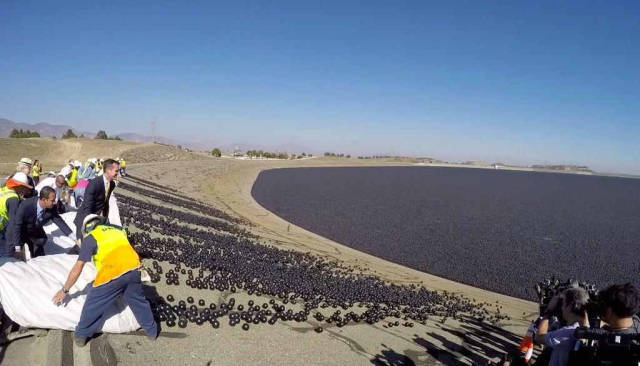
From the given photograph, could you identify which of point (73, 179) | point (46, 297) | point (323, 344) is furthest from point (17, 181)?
point (323, 344)

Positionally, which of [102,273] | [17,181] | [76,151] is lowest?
[76,151]

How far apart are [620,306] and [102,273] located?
608cm

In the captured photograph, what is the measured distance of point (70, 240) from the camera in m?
9.88

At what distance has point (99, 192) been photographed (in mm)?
7973

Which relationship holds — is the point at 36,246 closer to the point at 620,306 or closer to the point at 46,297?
the point at 46,297

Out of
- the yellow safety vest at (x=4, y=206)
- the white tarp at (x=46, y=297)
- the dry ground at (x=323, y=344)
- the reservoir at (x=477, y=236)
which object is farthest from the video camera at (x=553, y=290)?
the reservoir at (x=477, y=236)

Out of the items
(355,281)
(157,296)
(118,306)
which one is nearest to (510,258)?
(355,281)

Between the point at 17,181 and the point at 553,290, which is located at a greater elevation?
the point at 17,181

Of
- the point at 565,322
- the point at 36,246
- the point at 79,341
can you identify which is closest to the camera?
the point at 565,322

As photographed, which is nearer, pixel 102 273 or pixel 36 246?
pixel 102 273

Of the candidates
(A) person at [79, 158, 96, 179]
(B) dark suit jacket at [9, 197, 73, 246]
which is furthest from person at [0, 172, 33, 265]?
(A) person at [79, 158, 96, 179]

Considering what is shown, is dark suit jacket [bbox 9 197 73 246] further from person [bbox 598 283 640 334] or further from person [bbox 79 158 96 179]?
person [bbox 598 283 640 334]

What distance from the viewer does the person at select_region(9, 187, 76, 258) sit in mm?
7121

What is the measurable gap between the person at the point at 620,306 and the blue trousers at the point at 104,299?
5805 millimetres
